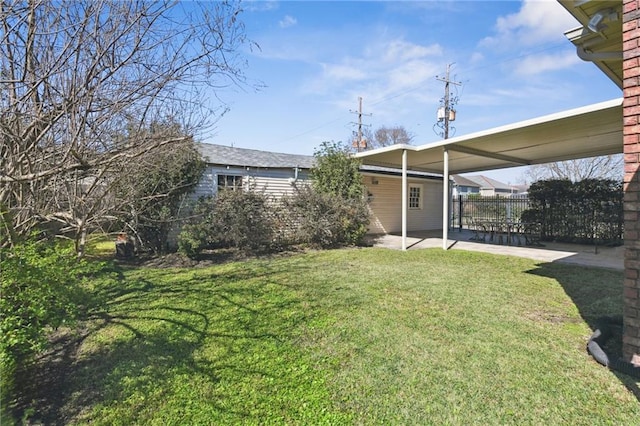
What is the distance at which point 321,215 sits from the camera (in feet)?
33.5

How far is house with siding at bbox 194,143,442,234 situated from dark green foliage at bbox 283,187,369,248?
102 cm

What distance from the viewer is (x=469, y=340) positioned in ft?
11.2

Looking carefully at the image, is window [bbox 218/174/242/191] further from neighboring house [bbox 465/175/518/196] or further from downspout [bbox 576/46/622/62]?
neighboring house [bbox 465/175/518/196]

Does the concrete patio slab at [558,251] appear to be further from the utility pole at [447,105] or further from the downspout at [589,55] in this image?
the utility pole at [447,105]

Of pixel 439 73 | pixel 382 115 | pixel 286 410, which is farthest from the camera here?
pixel 382 115

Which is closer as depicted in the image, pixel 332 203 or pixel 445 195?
pixel 445 195

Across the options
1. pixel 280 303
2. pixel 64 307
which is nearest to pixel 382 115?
pixel 280 303

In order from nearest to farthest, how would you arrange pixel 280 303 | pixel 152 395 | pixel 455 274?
pixel 152 395, pixel 280 303, pixel 455 274

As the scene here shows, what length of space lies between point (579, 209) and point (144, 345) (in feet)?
43.9

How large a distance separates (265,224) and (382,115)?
24408 millimetres

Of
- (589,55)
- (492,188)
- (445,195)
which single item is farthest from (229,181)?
(492,188)

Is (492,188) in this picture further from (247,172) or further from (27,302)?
(27,302)

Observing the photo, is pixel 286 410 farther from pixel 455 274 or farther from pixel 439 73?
pixel 439 73

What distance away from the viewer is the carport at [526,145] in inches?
253
